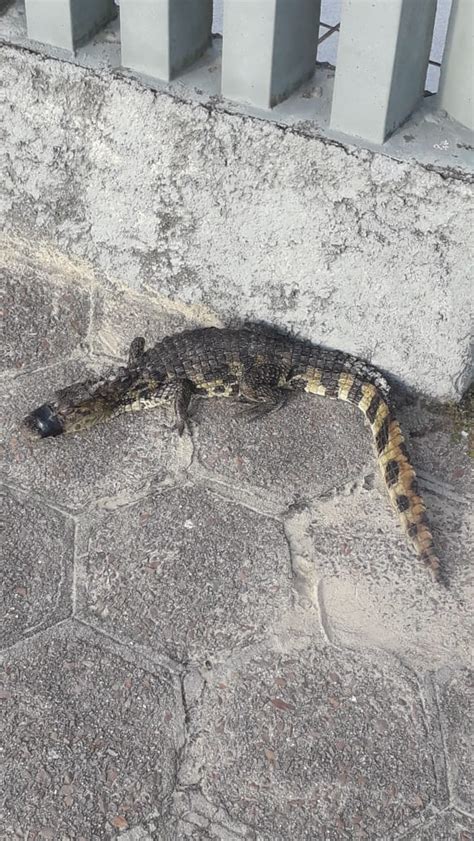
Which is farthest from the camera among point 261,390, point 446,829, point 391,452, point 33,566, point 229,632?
point 261,390

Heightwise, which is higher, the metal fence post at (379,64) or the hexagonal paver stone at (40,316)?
the metal fence post at (379,64)


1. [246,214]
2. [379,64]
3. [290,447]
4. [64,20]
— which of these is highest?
[379,64]

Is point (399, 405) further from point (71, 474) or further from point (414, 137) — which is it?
point (71, 474)

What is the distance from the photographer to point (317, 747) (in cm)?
282

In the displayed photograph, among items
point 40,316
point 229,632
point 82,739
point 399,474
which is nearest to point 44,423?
point 40,316

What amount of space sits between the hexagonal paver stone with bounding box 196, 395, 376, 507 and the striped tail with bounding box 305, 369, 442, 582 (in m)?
0.07

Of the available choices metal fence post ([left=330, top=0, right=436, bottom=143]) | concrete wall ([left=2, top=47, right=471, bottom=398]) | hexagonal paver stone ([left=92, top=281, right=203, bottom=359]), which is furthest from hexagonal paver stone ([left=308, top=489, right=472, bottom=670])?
metal fence post ([left=330, top=0, right=436, bottom=143])

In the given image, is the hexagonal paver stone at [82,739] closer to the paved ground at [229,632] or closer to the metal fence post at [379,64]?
the paved ground at [229,632]

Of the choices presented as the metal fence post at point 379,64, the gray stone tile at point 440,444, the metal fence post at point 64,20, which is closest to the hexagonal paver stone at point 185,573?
the gray stone tile at point 440,444

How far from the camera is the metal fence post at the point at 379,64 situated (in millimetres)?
3082

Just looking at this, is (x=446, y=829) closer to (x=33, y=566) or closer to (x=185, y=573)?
(x=185, y=573)

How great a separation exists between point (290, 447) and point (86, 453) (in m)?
0.86

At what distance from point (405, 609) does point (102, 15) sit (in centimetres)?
281

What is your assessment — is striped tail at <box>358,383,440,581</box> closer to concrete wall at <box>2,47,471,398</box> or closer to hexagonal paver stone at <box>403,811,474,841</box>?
concrete wall at <box>2,47,471,398</box>
